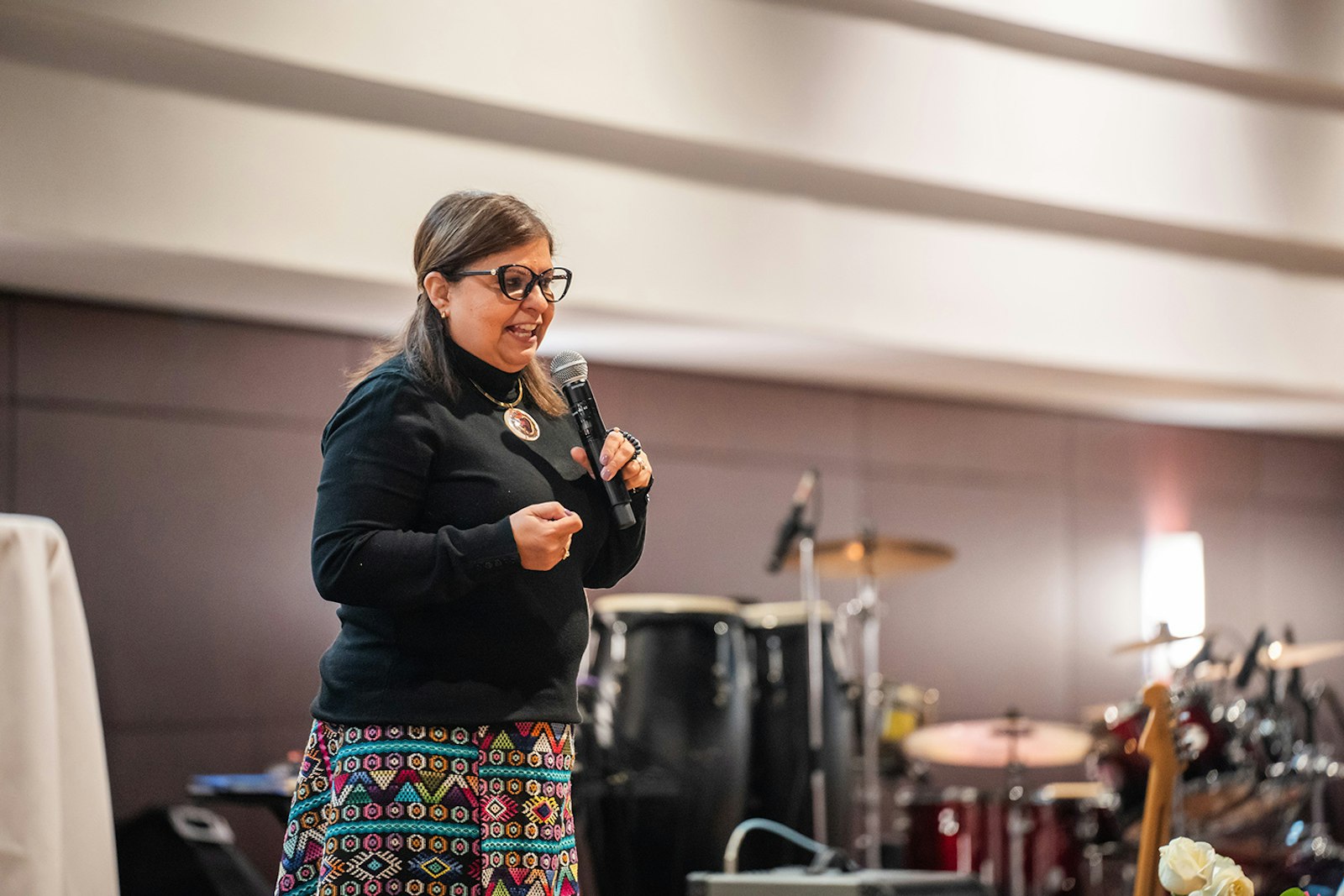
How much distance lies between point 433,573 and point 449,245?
398mm

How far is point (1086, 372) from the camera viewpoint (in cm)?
547

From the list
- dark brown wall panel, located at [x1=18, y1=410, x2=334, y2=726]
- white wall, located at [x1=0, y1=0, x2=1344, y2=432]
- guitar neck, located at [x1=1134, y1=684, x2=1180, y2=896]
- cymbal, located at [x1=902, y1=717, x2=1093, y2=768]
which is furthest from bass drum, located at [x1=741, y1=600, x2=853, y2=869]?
guitar neck, located at [x1=1134, y1=684, x2=1180, y2=896]

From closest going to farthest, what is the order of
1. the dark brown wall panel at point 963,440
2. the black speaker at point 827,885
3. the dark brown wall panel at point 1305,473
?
the black speaker at point 827,885, the dark brown wall panel at point 963,440, the dark brown wall panel at point 1305,473

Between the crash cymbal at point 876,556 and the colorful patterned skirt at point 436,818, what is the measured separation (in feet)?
11.0

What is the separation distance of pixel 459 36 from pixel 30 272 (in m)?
1.43

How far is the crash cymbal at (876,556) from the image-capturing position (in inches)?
191

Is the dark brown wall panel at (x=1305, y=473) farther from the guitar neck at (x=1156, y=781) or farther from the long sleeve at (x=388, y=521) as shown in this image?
the long sleeve at (x=388, y=521)

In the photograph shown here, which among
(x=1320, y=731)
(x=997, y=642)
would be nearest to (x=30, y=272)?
(x=997, y=642)

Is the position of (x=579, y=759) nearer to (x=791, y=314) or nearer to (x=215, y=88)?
(x=791, y=314)

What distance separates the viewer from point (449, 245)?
1638mm

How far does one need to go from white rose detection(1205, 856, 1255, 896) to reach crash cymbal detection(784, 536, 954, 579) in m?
3.16

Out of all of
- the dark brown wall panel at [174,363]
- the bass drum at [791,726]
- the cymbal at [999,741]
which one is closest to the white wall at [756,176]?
the dark brown wall panel at [174,363]

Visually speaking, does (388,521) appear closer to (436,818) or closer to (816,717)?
(436,818)

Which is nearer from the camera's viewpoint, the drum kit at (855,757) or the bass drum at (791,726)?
the drum kit at (855,757)
